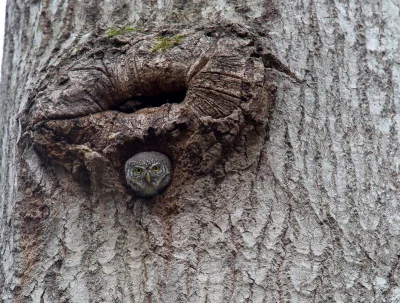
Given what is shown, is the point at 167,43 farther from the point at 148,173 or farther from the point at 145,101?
the point at 148,173

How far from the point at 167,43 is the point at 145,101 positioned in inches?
9.9

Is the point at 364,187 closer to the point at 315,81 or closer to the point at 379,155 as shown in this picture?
the point at 379,155

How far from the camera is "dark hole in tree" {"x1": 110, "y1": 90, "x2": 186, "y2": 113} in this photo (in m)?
2.21

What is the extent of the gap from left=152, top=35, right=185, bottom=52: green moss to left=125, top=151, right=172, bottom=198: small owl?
14.1 inches

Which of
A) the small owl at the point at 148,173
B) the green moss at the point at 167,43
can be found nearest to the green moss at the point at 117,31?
the green moss at the point at 167,43

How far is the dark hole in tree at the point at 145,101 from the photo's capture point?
2.21m

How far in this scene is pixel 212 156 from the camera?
6.50ft

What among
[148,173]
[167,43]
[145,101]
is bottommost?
[148,173]

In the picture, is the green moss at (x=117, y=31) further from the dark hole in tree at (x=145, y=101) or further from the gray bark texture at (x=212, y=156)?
the dark hole in tree at (x=145, y=101)

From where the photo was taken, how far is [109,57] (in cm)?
214

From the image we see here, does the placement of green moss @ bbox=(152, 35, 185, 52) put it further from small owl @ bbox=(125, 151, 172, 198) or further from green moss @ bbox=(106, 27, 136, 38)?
small owl @ bbox=(125, 151, 172, 198)

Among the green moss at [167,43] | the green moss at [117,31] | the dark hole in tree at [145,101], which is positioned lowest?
the dark hole in tree at [145,101]

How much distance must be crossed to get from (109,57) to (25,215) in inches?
24.4

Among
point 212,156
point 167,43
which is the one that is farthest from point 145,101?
point 212,156
